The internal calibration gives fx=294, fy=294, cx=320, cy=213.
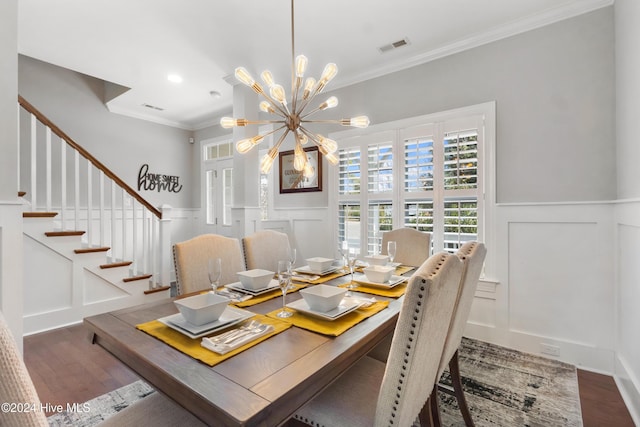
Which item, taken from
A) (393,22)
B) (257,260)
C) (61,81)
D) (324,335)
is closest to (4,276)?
(257,260)

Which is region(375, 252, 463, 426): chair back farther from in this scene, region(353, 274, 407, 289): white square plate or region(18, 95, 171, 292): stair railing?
region(18, 95, 171, 292): stair railing

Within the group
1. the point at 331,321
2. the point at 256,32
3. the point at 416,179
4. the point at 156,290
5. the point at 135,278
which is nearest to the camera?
the point at 331,321

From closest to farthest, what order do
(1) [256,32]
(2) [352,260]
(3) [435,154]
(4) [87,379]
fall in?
(2) [352,260], (4) [87,379], (1) [256,32], (3) [435,154]

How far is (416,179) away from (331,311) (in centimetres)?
209

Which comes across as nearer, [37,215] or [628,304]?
[628,304]

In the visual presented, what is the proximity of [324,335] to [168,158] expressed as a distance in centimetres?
520

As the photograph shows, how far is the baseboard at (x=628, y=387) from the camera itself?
166 centimetres

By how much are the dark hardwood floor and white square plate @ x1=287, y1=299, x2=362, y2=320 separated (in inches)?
48.8

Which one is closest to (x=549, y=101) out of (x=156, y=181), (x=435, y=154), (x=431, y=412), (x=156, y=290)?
(x=435, y=154)

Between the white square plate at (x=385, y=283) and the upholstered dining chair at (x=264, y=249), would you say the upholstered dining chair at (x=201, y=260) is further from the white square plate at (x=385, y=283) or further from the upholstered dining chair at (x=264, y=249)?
the white square plate at (x=385, y=283)

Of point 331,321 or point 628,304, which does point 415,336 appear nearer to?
point 331,321

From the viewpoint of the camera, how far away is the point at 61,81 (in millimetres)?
4023

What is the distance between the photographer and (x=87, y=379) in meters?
2.01

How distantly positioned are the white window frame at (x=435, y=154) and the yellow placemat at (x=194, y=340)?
6.92ft
